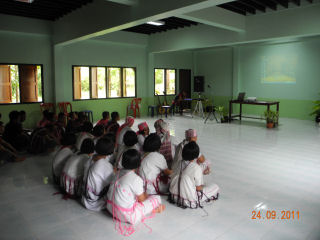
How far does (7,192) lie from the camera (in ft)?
12.1

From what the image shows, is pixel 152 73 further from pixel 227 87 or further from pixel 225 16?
pixel 225 16

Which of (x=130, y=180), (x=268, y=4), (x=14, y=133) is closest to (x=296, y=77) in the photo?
(x=268, y=4)

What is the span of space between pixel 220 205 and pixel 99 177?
1.41m

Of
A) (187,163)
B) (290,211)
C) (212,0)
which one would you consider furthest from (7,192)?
(212,0)

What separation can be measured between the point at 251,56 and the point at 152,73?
4.04 m

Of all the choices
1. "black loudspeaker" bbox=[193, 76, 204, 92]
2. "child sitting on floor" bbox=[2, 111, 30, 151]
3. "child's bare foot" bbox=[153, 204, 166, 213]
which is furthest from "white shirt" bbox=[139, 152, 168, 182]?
"black loudspeaker" bbox=[193, 76, 204, 92]

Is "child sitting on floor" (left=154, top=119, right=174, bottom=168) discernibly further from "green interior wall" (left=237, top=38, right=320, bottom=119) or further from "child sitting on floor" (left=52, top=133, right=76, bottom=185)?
"green interior wall" (left=237, top=38, right=320, bottom=119)

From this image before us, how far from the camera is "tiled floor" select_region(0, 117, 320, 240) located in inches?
105

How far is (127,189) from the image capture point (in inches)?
106

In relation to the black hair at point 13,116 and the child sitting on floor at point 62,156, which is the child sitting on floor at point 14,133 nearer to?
the black hair at point 13,116

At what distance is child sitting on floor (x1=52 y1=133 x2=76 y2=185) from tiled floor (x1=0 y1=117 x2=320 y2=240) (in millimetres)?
249

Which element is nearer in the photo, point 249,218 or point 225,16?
point 249,218

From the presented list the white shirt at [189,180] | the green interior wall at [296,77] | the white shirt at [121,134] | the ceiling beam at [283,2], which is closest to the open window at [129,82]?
the green interior wall at [296,77]

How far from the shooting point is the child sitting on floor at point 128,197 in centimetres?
268
